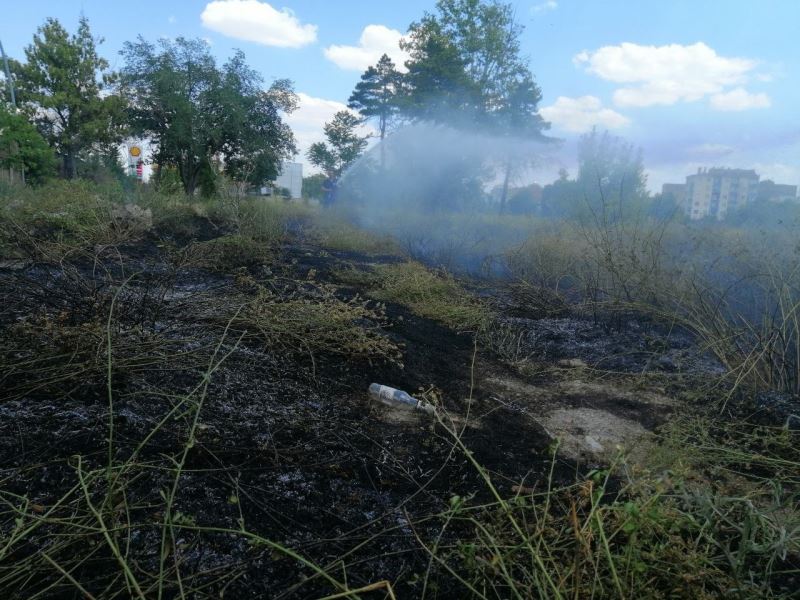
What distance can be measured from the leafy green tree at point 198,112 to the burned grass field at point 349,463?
15.9m

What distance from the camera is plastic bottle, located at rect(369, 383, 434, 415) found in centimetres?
303

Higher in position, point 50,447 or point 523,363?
point 50,447

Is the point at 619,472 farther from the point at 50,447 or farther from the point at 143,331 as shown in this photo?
the point at 143,331

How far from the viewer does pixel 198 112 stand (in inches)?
754

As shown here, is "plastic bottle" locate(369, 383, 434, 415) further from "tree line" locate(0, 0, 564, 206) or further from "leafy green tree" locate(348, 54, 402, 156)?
"leafy green tree" locate(348, 54, 402, 156)

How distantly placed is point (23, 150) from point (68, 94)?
31.8 feet

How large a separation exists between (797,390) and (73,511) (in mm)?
4139

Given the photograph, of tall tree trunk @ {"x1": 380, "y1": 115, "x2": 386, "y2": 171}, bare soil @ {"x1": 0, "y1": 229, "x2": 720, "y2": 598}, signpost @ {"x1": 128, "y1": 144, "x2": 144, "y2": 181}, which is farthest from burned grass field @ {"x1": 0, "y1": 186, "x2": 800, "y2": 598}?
tall tree trunk @ {"x1": 380, "y1": 115, "x2": 386, "y2": 171}

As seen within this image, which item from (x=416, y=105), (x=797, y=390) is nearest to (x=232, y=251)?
(x=797, y=390)

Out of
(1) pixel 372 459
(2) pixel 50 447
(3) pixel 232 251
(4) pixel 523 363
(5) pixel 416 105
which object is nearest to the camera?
(2) pixel 50 447

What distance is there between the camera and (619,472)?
2.52 m

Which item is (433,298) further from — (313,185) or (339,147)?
(313,185)

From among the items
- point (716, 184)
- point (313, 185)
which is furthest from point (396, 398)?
point (313, 185)

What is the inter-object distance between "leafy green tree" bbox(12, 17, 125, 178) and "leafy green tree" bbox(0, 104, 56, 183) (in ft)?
19.8
